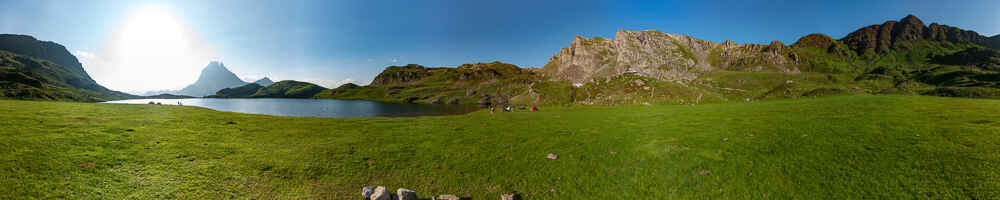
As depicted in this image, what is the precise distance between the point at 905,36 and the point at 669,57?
577ft

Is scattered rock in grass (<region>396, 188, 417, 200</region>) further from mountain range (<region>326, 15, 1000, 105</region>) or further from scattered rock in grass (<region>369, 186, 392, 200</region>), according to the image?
mountain range (<region>326, 15, 1000, 105</region>)

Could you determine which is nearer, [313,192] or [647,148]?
[313,192]

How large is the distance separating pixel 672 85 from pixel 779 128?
9926 cm

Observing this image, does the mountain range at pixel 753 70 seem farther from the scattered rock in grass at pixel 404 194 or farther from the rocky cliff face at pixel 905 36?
the scattered rock in grass at pixel 404 194

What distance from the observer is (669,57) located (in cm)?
13888

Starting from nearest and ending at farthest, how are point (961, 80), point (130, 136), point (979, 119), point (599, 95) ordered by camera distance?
point (130, 136)
point (979, 119)
point (961, 80)
point (599, 95)

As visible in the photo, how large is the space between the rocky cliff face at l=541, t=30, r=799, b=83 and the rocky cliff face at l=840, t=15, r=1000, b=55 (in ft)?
275

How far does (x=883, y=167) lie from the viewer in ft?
28.4

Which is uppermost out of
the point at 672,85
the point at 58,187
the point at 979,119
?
the point at 672,85

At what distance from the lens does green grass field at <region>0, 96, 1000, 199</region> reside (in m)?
7.68

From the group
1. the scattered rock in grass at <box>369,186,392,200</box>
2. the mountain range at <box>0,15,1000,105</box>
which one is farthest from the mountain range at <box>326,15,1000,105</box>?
the scattered rock in grass at <box>369,186,392,200</box>

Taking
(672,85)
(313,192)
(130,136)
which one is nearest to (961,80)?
(672,85)

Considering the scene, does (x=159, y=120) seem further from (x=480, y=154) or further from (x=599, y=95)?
(x=599, y=95)

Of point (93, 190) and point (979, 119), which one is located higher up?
point (979, 119)
